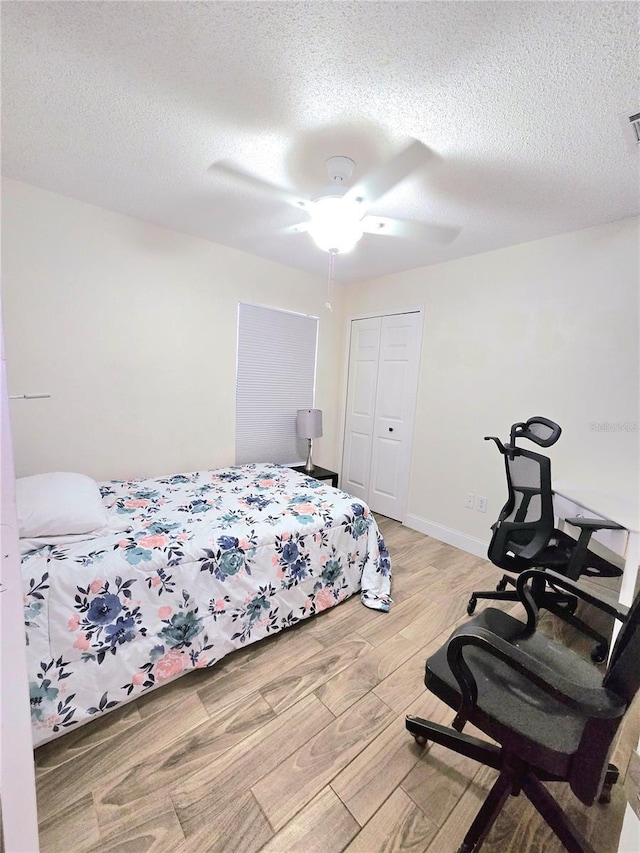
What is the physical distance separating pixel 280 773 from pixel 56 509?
1.43 metres

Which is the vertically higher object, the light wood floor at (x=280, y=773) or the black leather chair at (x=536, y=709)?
the black leather chair at (x=536, y=709)

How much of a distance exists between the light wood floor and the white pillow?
0.81 metres

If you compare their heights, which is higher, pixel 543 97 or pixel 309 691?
pixel 543 97

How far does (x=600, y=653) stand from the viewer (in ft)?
5.84

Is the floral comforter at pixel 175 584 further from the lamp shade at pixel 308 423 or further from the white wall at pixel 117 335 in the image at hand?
the lamp shade at pixel 308 423

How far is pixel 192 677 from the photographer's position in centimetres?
160

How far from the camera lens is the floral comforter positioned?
4.17 ft

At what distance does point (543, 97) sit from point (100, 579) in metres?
2.55

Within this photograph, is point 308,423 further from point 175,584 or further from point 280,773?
point 280,773

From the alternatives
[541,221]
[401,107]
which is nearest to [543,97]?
[401,107]

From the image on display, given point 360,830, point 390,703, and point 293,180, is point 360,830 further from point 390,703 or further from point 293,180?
point 293,180

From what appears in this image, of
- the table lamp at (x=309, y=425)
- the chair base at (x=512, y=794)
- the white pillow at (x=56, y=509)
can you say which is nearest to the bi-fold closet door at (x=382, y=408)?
the table lamp at (x=309, y=425)

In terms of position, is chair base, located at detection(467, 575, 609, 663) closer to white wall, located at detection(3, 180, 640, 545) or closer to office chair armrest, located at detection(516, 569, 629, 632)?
office chair armrest, located at detection(516, 569, 629, 632)

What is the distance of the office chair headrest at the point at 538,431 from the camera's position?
5.53ft
